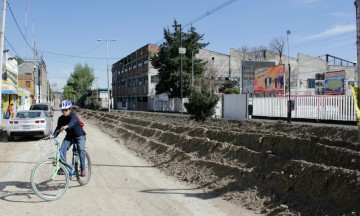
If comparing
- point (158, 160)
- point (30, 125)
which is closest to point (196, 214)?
point (158, 160)

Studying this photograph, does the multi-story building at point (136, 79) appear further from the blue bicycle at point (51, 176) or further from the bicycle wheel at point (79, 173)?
the blue bicycle at point (51, 176)

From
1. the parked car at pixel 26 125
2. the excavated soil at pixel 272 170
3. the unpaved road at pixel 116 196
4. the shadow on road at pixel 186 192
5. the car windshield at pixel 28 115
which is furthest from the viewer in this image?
the car windshield at pixel 28 115

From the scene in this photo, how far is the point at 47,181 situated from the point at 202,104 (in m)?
17.0

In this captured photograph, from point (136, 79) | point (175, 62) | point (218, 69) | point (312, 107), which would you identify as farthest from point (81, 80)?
point (312, 107)

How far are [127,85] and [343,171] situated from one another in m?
85.9

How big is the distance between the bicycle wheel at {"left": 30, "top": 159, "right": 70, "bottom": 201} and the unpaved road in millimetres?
148

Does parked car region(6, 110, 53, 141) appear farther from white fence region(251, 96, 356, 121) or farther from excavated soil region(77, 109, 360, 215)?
white fence region(251, 96, 356, 121)

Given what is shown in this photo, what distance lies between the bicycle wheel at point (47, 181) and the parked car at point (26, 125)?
10995 mm

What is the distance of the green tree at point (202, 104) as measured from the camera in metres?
24.5

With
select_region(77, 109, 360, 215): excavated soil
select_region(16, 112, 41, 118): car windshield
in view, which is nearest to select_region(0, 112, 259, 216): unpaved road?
select_region(77, 109, 360, 215): excavated soil

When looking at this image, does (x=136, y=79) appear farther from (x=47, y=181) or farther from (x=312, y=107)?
(x=47, y=181)

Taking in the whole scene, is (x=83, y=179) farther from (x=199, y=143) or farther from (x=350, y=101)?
(x=350, y=101)

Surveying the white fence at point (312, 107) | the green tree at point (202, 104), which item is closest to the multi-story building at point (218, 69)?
the white fence at point (312, 107)

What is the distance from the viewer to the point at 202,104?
80.3ft
